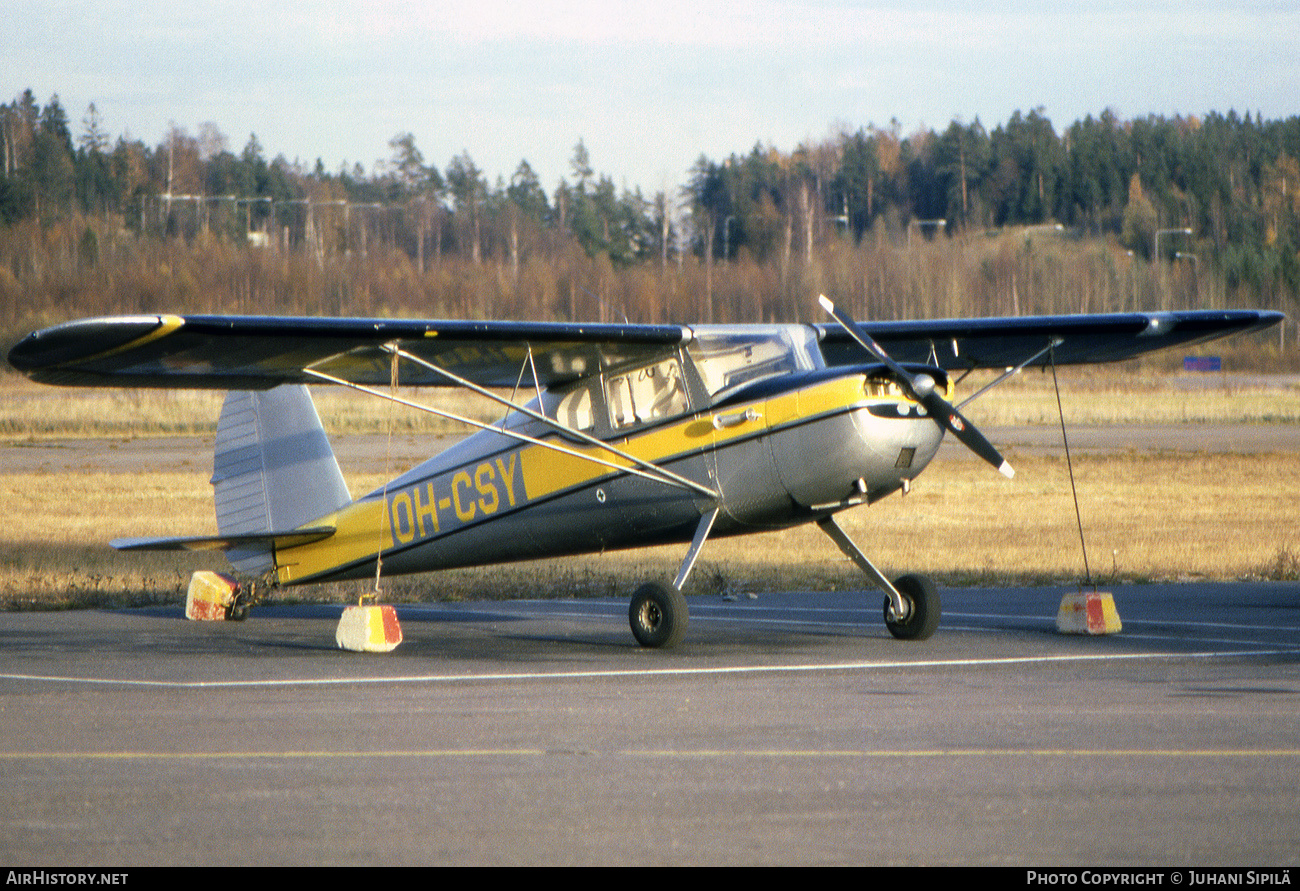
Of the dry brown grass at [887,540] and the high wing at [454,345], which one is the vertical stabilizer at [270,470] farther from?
the dry brown grass at [887,540]

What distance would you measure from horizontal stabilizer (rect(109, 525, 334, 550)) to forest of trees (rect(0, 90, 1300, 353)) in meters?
56.3

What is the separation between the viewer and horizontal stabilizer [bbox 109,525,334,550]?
1272cm

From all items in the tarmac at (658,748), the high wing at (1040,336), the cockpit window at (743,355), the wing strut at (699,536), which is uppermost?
the high wing at (1040,336)

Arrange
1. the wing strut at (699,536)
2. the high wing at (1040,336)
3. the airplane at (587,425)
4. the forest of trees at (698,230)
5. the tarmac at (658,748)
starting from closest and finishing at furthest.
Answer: the tarmac at (658,748), the airplane at (587,425), the wing strut at (699,536), the high wing at (1040,336), the forest of trees at (698,230)

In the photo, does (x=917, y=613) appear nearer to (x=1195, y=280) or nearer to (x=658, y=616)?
(x=658, y=616)

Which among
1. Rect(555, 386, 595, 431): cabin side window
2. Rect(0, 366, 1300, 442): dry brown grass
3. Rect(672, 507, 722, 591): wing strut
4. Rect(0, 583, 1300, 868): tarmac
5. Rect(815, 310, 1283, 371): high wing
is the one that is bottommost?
Rect(0, 583, 1300, 868): tarmac

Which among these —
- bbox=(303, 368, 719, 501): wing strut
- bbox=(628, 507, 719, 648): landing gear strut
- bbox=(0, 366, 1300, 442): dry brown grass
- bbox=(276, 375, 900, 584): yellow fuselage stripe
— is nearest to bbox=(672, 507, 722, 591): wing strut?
bbox=(628, 507, 719, 648): landing gear strut

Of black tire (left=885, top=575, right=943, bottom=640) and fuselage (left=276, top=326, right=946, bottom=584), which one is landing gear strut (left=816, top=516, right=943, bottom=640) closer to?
black tire (left=885, top=575, right=943, bottom=640)

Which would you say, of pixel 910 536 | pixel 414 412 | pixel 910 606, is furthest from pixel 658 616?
pixel 414 412

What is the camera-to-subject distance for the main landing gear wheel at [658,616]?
438 inches

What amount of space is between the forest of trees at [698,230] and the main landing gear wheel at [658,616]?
59.9m

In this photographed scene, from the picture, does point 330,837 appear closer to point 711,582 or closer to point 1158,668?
point 1158,668

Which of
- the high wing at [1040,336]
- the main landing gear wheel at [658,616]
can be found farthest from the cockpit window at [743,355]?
the main landing gear wheel at [658,616]
